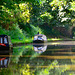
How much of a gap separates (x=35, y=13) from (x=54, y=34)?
12.0m

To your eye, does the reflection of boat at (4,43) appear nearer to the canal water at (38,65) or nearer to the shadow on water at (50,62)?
the shadow on water at (50,62)

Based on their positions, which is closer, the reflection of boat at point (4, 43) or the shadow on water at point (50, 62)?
the shadow on water at point (50, 62)

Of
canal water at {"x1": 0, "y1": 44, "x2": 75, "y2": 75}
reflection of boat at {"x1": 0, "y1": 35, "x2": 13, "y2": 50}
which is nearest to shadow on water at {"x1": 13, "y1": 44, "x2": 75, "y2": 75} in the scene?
canal water at {"x1": 0, "y1": 44, "x2": 75, "y2": 75}

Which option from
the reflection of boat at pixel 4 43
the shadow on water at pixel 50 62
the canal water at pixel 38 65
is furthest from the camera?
the reflection of boat at pixel 4 43

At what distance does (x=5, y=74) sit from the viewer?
31.9 ft

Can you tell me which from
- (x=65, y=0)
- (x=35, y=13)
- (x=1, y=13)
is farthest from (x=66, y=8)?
(x=35, y=13)

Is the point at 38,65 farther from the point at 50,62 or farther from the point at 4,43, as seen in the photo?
the point at 4,43

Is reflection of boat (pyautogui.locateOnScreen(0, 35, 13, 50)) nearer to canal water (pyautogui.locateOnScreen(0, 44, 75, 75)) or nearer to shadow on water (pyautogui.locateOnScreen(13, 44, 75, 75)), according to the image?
shadow on water (pyautogui.locateOnScreen(13, 44, 75, 75))

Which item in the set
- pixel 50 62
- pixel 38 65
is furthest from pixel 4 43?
pixel 38 65

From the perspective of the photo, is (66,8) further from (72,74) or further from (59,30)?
(59,30)

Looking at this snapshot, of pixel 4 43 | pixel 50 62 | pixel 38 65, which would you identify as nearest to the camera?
pixel 38 65

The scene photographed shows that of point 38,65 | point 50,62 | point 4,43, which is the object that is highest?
point 38,65

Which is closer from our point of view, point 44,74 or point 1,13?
point 44,74


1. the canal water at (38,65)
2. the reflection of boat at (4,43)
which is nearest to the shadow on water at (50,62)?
the canal water at (38,65)
